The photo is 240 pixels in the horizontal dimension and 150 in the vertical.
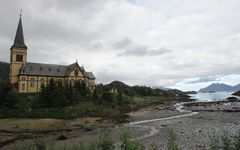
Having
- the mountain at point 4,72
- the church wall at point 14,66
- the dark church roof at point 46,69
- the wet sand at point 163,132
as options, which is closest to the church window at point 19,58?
the church wall at point 14,66

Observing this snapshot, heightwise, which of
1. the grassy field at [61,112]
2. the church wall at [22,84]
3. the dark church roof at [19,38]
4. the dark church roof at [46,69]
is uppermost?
the dark church roof at [19,38]

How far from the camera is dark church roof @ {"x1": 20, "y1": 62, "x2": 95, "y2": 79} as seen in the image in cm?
8319

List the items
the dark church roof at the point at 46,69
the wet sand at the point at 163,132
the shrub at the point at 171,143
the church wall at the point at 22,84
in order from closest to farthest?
1. the shrub at the point at 171,143
2. the wet sand at the point at 163,132
3. the church wall at the point at 22,84
4. the dark church roof at the point at 46,69

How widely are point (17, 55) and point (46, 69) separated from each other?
11.6 meters

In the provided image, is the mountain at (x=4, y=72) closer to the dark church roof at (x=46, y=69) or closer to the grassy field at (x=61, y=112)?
the dark church roof at (x=46, y=69)

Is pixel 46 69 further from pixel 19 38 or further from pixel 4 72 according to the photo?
pixel 4 72

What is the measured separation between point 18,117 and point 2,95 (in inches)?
456

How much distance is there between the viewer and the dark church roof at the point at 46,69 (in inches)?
3275

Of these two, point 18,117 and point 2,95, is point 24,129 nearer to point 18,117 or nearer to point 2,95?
point 18,117

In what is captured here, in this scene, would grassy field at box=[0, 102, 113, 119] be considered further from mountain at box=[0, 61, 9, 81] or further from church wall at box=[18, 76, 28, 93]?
mountain at box=[0, 61, 9, 81]

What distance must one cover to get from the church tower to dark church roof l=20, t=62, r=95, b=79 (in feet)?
8.03

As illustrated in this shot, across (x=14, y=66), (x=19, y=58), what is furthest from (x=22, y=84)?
(x=19, y=58)

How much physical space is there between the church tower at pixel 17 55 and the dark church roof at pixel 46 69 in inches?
96.3

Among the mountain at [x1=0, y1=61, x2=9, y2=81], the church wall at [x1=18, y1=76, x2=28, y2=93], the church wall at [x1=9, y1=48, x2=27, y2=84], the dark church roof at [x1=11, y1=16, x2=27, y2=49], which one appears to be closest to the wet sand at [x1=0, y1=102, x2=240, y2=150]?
the church wall at [x1=18, y1=76, x2=28, y2=93]
